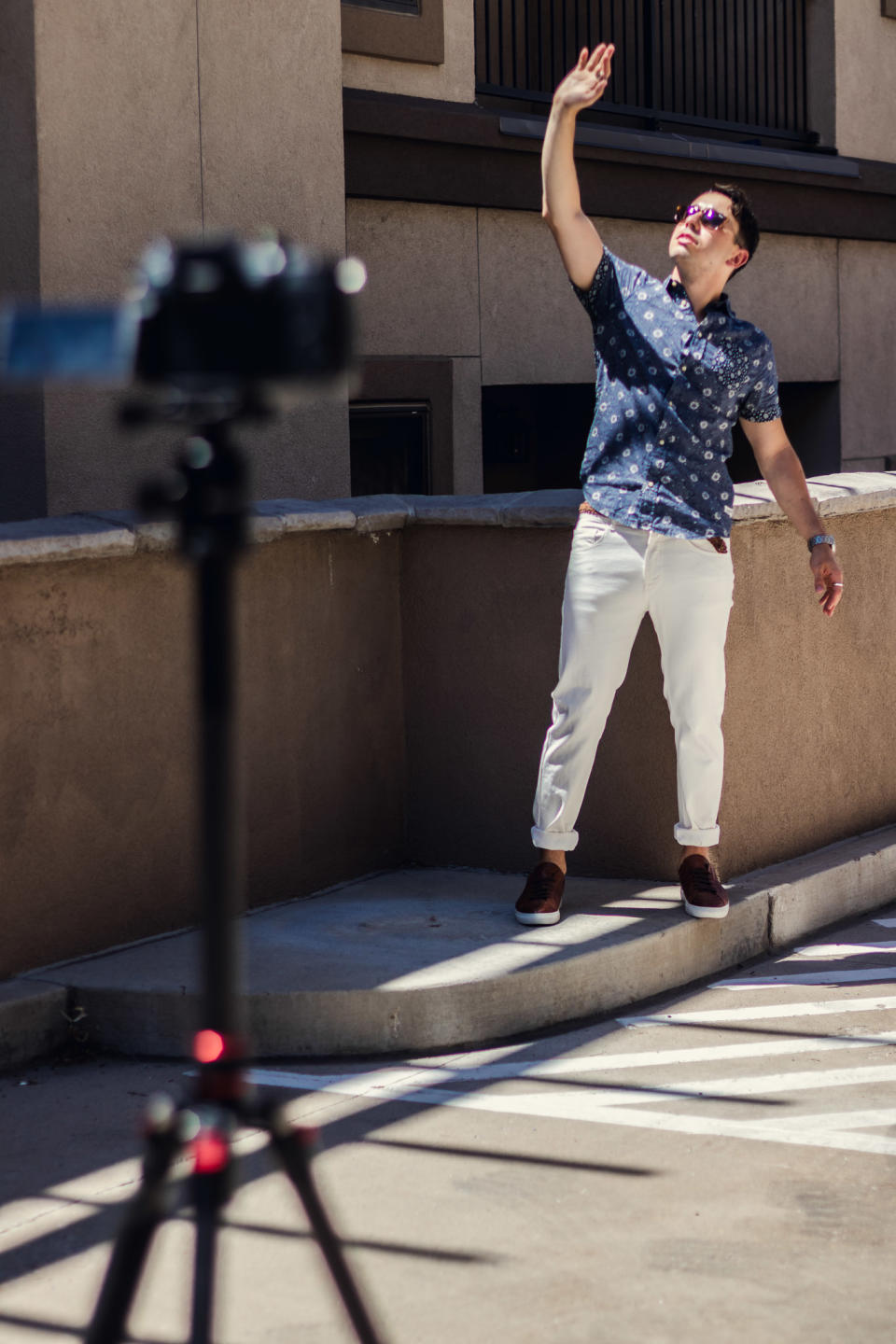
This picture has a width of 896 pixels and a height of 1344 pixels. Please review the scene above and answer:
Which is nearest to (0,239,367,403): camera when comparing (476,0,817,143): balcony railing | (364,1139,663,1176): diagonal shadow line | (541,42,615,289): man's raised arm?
(364,1139,663,1176): diagonal shadow line

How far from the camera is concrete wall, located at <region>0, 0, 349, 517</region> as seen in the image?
681 cm

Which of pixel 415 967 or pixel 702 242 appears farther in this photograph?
pixel 702 242

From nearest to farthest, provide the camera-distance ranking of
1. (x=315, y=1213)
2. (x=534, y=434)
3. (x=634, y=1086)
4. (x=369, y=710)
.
→ (x=315, y=1213)
(x=634, y=1086)
(x=369, y=710)
(x=534, y=434)

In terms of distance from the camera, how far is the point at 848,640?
6824mm

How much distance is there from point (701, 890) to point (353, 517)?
164cm

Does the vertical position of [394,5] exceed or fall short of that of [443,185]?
it exceeds it

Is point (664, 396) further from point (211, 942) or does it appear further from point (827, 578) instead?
point (211, 942)

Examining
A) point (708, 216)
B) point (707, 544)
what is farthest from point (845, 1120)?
point (708, 216)

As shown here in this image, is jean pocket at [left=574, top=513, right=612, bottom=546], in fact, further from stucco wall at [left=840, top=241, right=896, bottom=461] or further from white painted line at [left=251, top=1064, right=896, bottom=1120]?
stucco wall at [left=840, top=241, right=896, bottom=461]

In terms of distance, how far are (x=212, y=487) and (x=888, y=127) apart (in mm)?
11913

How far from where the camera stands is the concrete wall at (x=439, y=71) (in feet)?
29.0

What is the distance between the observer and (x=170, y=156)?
7.29m

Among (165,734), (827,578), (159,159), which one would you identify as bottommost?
(165,734)

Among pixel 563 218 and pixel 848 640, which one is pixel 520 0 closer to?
pixel 848 640
